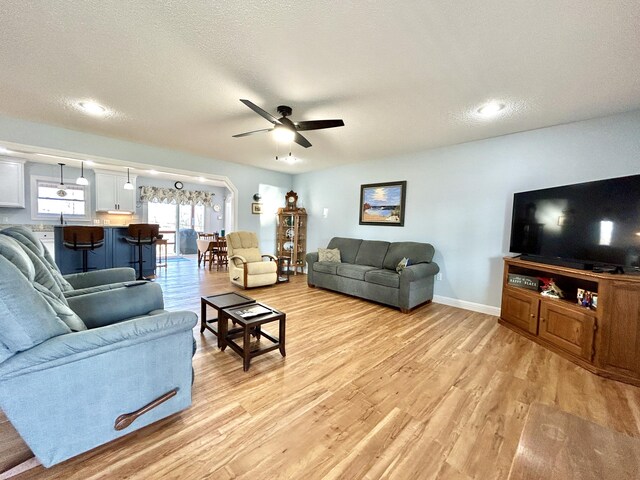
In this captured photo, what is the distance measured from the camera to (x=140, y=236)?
4777mm

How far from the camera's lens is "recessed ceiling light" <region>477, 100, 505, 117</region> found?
260 cm

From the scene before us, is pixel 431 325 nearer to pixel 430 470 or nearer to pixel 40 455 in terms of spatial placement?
pixel 430 470

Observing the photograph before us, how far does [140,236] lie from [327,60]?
14.9 ft

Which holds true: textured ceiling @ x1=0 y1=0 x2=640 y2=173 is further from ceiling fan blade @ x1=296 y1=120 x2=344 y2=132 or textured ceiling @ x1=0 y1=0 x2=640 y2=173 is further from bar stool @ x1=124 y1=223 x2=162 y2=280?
bar stool @ x1=124 y1=223 x2=162 y2=280


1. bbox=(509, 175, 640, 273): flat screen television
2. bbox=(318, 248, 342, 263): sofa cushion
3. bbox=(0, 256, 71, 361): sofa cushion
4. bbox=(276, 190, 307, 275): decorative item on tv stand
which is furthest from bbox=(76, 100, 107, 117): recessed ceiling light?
bbox=(509, 175, 640, 273): flat screen television

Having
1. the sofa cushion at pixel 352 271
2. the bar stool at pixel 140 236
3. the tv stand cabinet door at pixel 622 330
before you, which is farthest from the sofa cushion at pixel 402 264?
A: the bar stool at pixel 140 236

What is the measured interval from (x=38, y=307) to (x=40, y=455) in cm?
67

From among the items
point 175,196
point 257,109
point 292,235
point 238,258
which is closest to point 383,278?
point 238,258

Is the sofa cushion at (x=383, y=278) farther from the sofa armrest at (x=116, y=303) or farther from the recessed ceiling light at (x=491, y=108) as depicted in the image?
the sofa armrest at (x=116, y=303)

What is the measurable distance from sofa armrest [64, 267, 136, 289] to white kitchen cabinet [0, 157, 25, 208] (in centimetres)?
577

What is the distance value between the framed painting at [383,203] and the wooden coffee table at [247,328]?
9.97 ft

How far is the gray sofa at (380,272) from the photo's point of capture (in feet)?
11.9

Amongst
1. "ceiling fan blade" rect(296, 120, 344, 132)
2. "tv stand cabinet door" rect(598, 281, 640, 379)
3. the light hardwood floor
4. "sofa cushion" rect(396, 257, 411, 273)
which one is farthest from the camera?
"sofa cushion" rect(396, 257, 411, 273)

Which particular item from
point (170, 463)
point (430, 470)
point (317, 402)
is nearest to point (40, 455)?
point (170, 463)
